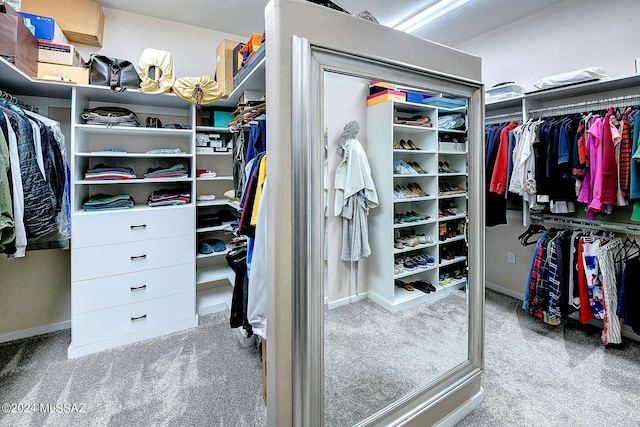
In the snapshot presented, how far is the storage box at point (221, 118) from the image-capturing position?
2.81 metres

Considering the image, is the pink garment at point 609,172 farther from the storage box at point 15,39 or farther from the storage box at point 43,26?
the storage box at point 43,26

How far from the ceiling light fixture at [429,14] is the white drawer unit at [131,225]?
8.43ft

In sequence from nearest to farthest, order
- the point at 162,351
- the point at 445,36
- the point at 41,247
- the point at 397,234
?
the point at 397,234 < the point at 41,247 < the point at 162,351 < the point at 445,36

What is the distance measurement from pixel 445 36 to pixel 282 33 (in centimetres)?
283

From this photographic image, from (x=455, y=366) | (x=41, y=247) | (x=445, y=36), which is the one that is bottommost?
(x=455, y=366)

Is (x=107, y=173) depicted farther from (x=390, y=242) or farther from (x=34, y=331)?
(x=390, y=242)

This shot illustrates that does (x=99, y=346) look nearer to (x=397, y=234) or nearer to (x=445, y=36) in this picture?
(x=397, y=234)

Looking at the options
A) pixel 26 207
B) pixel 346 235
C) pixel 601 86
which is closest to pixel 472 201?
pixel 346 235

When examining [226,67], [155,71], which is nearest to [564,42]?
[226,67]

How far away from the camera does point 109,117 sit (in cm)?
233

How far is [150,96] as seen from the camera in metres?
2.40

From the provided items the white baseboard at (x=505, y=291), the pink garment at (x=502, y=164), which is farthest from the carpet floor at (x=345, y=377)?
the pink garment at (x=502, y=164)

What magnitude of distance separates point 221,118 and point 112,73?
34.5 inches

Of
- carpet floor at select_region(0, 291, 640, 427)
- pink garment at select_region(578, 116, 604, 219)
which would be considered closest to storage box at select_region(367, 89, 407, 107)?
carpet floor at select_region(0, 291, 640, 427)
